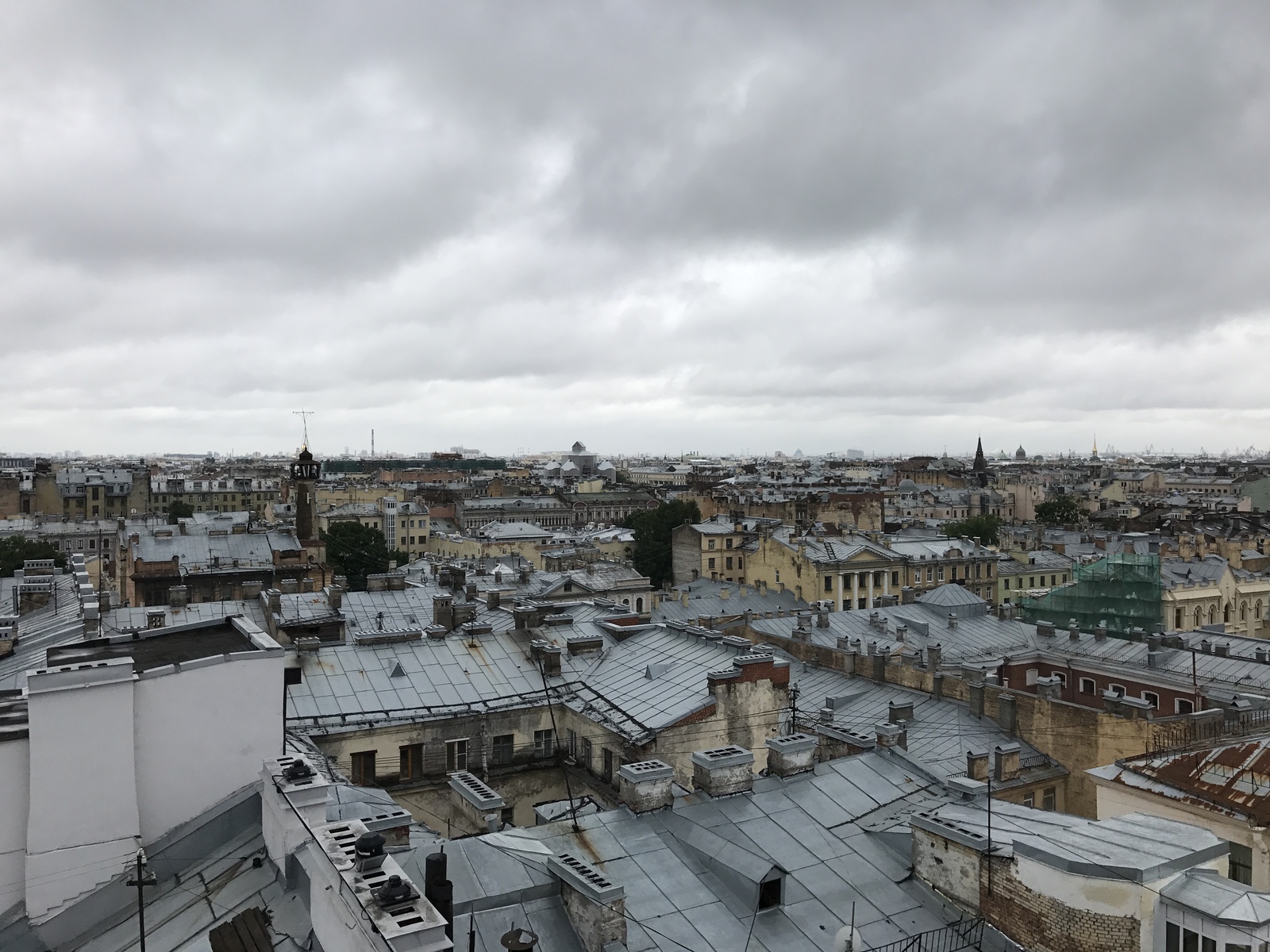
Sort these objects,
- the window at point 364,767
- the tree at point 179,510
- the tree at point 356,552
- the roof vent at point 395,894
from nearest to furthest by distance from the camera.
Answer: the roof vent at point 395,894 → the window at point 364,767 → the tree at point 356,552 → the tree at point 179,510

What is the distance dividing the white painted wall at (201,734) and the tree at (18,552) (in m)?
52.4

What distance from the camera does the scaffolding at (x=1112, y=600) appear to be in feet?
127

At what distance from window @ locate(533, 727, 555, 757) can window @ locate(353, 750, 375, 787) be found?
3362 millimetres

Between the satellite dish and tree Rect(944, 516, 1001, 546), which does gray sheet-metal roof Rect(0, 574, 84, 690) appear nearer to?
the satellite dish

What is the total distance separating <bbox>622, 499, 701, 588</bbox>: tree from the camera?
70.6 metres

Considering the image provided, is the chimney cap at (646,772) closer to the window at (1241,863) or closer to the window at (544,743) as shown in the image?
the window at (544,743)

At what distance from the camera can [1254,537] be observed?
66.9 meters

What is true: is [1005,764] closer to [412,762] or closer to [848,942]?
[848,942]

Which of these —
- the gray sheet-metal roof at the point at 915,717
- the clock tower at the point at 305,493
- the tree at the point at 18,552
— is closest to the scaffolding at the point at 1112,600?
the gray sheet-metal roof at the point at 915,717

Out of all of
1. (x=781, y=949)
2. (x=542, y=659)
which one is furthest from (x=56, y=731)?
(x=542, y=659)

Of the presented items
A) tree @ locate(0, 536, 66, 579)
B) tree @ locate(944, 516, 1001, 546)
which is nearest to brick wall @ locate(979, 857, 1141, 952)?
tree @ locate(0, 536, 66, 579)

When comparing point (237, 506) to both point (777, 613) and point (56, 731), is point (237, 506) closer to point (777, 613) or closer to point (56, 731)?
point (777, 613)

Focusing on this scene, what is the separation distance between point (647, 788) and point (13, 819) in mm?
7546

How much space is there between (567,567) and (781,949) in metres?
48.7
